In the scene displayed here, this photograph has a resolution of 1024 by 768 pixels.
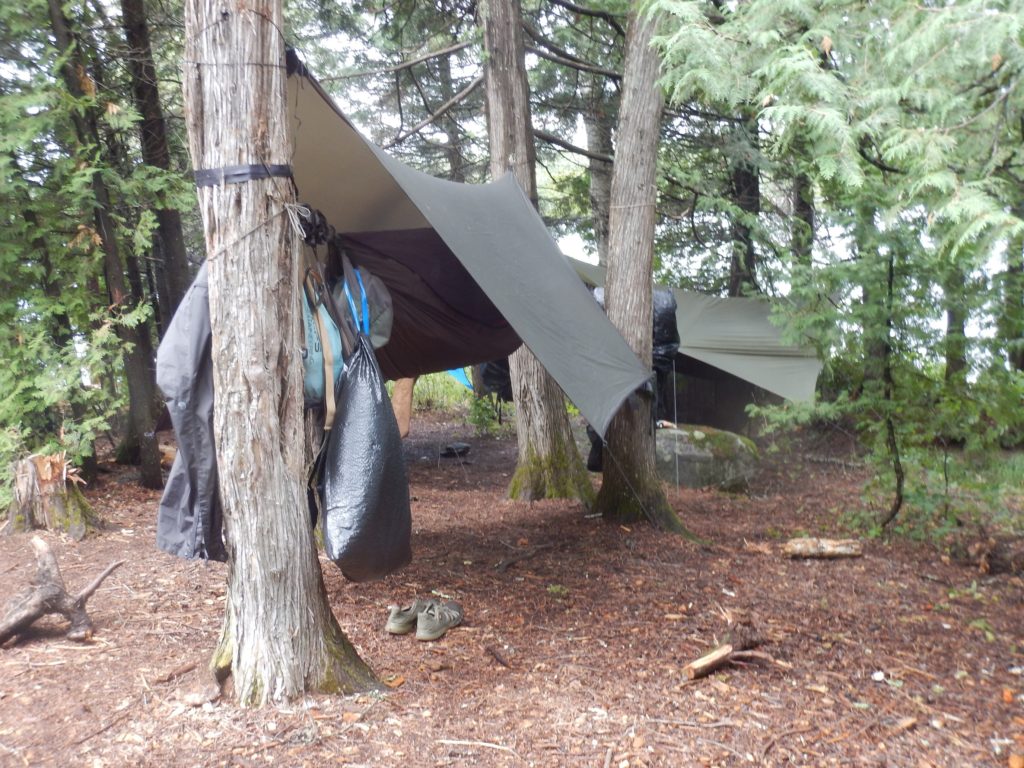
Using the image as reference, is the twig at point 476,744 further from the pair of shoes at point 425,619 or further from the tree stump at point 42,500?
the tree stump at point 42,500

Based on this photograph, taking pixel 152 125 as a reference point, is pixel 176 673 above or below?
below

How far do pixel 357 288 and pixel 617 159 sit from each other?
92.0 inches

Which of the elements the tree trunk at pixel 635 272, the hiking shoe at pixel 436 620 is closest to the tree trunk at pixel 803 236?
the tree trunk at pixel 635 272

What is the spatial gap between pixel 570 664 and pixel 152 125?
18.7 feet

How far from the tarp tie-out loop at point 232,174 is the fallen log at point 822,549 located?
3710mm

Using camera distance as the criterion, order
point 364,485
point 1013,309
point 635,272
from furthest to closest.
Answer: point 635,272 → point 1013,309 → point 364,485

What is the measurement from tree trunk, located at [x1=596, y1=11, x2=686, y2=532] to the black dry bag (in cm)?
243

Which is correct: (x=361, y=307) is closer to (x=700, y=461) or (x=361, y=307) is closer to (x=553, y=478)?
(x=553, y=478)

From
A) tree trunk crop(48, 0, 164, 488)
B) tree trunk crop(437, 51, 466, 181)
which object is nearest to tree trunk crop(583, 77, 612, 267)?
tree trunk crop(437, 51, 466, 181)

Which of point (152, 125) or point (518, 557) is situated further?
point (152, 125)

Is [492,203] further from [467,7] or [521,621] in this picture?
[467,7]

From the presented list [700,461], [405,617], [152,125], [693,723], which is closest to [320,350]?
[405,617]

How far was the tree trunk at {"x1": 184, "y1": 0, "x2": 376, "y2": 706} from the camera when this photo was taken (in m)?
2.52

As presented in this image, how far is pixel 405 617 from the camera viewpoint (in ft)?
11.1
